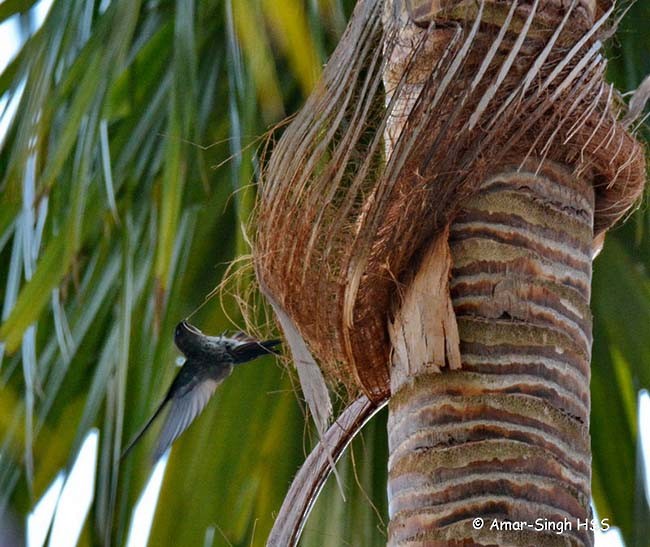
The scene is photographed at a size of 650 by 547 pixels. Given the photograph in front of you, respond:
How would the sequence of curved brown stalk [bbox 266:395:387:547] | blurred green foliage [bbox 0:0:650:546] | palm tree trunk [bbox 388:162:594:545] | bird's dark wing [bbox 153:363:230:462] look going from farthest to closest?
1. bird's dark wing [bbox 153:363:230:462]
2. blurred green foliage [bbox 0:0:650:546]
3. curved brown stalk [bbox 266:395:387:547]
4. palm tree trunk [bbox 388:162:594:545]

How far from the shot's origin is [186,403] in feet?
5.02

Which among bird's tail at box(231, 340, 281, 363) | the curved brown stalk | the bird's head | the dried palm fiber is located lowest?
Answer: the curved brown stalk

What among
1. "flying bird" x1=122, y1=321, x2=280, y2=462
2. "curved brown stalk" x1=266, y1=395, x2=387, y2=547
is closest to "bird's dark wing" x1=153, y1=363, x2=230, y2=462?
"flying bird" x1=122, y1=321, x2=280, y2=462

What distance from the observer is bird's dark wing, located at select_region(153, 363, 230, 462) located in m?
→ 1.52

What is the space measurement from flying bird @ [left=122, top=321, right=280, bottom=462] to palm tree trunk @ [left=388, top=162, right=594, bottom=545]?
668 millimetres

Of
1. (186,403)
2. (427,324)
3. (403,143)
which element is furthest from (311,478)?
(186,403)

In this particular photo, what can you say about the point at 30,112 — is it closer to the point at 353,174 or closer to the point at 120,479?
the point at 353,174

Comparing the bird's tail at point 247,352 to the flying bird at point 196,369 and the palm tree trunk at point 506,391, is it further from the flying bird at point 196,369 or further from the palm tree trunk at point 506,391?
the palm tree trunk at point 506,391

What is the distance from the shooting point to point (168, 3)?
1.65m

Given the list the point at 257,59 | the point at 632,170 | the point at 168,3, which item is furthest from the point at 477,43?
the point at 168,3

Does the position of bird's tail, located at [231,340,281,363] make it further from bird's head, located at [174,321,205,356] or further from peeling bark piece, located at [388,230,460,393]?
peeling bark piece, located at [388,230,460,393]

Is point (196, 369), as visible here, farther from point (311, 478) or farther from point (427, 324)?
point (427, 324)

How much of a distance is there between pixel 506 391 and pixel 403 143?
195 mm

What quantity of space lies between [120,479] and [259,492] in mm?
226
